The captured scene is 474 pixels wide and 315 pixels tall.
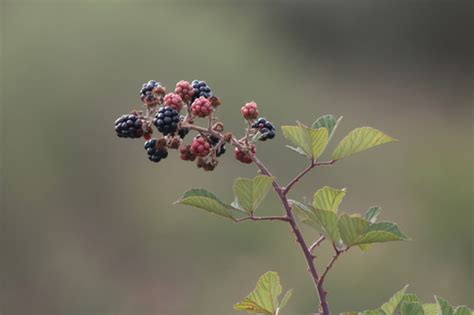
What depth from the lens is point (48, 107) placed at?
175 inches

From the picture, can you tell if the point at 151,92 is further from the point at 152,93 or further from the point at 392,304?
the point at 392,304

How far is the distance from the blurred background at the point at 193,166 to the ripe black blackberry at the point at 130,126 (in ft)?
8.83

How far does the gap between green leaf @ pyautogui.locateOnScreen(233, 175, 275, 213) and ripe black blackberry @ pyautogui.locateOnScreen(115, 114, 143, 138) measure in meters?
0.10

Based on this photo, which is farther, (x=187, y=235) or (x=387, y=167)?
(x=387, y=167)

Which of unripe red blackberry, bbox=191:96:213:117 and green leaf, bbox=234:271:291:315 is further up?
unripe red blackberry, bbox=191:96:213:117

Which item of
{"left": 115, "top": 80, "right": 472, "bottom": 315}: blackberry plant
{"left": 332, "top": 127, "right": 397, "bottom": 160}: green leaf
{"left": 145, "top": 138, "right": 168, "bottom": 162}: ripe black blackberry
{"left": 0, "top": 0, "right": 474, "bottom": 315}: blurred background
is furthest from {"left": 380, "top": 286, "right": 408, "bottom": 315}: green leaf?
{"left": 0, "top": 0, "right": 474, "bottom": 315}: blurred background

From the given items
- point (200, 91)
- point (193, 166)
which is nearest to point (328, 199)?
point (200, 91)

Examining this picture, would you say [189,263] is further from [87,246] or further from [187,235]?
[87,246]

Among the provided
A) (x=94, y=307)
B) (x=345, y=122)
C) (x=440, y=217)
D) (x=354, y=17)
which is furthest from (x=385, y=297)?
(x=354, y=17)

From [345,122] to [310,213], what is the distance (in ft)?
15.0

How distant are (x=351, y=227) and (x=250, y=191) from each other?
Answer: 92mm

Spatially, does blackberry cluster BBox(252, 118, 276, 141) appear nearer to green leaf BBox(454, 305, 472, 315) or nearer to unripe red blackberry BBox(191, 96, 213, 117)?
unripe red blackberry BBox(191, 96, 213, 117)

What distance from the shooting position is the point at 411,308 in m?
0.62

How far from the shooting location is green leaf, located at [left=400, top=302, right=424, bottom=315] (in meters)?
0.62
